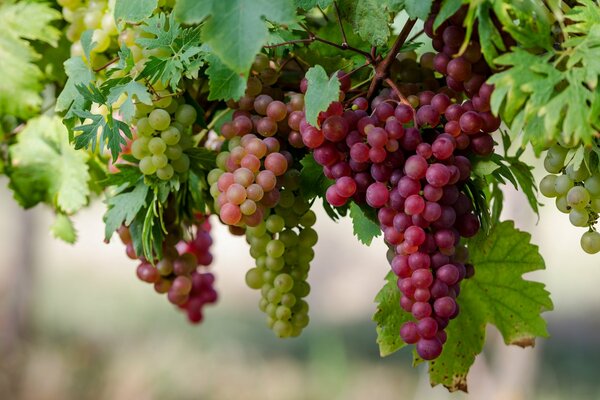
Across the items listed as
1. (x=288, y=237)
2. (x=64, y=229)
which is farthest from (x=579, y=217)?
(x=64, y=229)

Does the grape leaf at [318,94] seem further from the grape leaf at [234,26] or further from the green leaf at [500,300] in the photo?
the green leaf at [500,300]

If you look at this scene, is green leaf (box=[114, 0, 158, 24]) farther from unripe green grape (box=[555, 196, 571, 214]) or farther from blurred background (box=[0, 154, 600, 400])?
blurred background (box=[0, 154, 600, 400])

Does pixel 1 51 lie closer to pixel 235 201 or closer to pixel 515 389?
pixel 235 201

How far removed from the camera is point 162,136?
1.98 ft

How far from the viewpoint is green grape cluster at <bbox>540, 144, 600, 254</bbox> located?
0.51 meters

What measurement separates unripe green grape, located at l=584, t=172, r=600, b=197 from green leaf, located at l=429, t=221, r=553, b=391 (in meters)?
0.14

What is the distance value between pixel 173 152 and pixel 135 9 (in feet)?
0.40

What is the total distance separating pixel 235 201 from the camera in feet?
1.82

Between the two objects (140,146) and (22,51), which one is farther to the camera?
(22,51)

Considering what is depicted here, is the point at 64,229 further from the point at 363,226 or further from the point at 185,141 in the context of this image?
the point at 363,226

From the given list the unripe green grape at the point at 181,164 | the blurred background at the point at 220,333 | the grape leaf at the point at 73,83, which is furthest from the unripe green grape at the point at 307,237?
the blurred background at the point at 220,333

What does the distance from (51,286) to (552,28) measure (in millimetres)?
4502

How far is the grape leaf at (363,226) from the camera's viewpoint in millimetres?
570

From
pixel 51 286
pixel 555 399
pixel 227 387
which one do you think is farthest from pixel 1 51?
pixel 51 286
